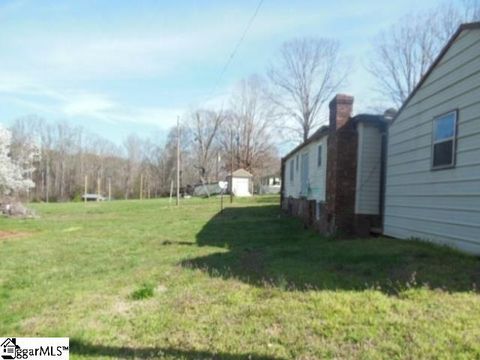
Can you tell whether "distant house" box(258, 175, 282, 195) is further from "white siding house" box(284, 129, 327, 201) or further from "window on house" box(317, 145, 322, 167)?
"window on house" box(317, 145, 322, 167)

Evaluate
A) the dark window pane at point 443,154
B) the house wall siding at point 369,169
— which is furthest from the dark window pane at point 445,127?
the house wall siding at point 369,169

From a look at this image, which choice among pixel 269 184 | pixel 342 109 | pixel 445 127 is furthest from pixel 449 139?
pixel 269 184

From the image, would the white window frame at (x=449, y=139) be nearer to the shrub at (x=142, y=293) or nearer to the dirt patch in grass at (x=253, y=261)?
the dirt patch in grass at (x=253, y=261)

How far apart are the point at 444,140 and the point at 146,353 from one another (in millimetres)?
6373

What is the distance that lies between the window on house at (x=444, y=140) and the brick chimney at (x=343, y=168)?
2987 millimetres

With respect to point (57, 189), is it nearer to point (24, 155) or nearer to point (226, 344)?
point (24, 155)

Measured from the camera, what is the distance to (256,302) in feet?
16.6

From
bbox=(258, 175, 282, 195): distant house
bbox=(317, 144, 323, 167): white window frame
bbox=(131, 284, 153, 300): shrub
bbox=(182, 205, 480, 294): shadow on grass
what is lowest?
bbox=(131, 284, 153, 300): shrub

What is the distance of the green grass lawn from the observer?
12.4ft

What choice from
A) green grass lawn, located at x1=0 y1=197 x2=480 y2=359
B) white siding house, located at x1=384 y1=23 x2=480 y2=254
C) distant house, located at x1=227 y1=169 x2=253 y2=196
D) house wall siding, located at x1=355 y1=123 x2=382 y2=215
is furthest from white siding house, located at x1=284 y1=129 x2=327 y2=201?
distant house, located at x1=227 y1=169 x2=253 y2=196

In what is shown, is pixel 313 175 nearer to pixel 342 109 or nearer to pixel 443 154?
pixel 342 109

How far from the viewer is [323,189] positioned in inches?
504

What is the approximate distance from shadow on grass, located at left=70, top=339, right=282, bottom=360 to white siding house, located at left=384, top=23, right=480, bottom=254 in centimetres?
473

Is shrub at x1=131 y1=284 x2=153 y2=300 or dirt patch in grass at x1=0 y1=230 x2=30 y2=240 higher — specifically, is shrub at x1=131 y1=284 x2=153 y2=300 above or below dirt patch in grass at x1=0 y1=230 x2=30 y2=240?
above
